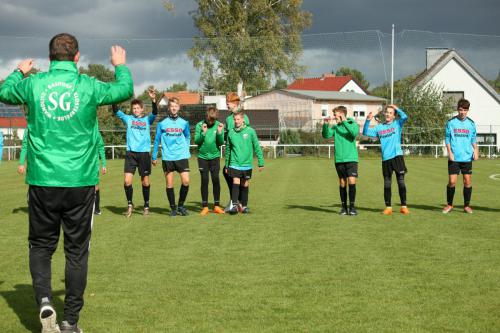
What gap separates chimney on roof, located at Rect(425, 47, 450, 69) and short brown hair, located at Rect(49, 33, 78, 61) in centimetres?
4832

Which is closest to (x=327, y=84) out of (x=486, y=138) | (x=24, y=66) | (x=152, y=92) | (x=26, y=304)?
(x=486, y=138)

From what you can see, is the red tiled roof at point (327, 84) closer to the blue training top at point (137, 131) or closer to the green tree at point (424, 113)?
the green tree at point (424, 113)

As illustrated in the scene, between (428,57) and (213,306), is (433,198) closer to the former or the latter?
(213,306)

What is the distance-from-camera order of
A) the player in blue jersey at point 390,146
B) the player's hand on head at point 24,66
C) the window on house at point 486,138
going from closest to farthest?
the player's hand on head at point 24,66 → the player in blue jersey at point 390,146 → the window on house at point 486,138

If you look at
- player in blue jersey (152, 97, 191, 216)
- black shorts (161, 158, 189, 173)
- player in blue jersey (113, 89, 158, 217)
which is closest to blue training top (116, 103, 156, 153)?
player in blue jersey (113, 89, 158, 217)

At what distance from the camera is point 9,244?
9.14 meters

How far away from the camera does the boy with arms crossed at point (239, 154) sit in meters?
12.5

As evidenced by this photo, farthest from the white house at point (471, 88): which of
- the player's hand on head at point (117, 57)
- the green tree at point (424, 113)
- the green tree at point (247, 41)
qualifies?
the player's hand on head at point (117, 57)

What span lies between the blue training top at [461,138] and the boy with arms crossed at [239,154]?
347 cm

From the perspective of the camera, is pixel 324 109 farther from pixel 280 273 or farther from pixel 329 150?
pixel 280 273

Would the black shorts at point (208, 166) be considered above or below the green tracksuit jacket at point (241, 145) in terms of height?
below

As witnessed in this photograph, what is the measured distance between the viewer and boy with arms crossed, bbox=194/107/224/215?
41.0 feet

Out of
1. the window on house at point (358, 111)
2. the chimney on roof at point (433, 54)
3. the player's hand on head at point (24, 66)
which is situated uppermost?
the chimney on roof at point (433, 54)

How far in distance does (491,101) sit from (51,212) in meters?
58.6
